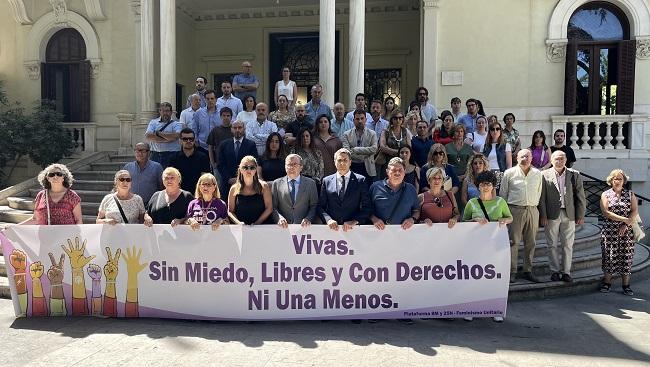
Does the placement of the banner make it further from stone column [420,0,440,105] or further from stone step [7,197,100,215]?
stone column [420,0,440,105]

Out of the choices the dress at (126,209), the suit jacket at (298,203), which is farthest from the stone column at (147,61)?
the suit jacket at (298,203)

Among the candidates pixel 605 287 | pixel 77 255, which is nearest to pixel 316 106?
pixel 77 255

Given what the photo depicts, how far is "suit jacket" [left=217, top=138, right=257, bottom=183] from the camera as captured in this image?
695 cm

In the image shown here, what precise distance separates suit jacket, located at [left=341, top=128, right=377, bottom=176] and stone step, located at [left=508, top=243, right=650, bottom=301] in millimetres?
2496

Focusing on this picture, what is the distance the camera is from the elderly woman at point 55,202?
17.6 ft

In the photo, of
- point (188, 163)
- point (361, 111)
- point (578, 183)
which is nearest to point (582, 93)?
point (578, 183)

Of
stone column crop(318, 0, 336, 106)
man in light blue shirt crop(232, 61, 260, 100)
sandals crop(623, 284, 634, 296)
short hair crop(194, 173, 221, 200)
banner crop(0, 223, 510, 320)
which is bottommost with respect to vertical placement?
sandals crop(623, 284, 634, 296)

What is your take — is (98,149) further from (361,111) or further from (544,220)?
(544,220)

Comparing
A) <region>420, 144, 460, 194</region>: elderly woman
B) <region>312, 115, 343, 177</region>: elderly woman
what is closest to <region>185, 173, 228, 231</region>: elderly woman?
<region>312, 115, 343, 177</region>: elderly woman

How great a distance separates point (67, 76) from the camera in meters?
13.4

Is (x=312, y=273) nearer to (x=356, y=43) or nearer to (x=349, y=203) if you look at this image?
(x=349, y=203)

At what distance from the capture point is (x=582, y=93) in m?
11.7

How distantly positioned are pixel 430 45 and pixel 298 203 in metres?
7.87

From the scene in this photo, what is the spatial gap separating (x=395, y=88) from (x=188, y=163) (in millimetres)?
8936
